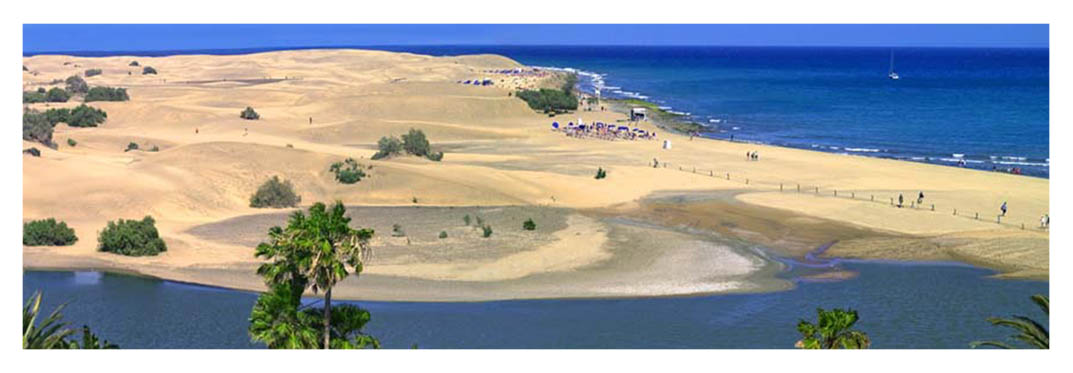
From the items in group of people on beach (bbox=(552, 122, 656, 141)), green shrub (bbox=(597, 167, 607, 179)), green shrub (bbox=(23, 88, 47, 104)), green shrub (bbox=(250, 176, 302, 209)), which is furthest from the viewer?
green shrub (bbox=(23, 88, 47, 104))

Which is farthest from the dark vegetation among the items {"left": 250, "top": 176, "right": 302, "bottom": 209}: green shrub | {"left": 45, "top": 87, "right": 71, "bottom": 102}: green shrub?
{"left": 45, "top": 87, "right": 71, "bottom": 102}: green shrub

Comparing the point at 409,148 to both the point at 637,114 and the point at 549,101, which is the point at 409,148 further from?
the point at 549,101

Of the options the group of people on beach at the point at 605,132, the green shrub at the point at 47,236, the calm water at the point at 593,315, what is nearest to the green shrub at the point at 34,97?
the group of people on beach at the point at 605,132

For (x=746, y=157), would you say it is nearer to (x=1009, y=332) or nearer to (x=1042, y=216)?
(x=1042, y=216)

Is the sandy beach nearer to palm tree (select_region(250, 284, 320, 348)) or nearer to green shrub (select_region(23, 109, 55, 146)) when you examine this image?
green shrub (select_region(23, 109, 55, 146))

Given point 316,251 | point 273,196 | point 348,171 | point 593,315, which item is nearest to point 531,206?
point 348,171

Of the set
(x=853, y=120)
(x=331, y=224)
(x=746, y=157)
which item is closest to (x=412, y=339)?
(x=331, y=224)
